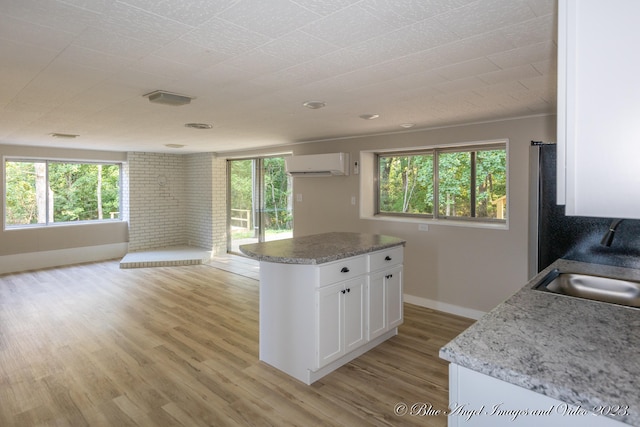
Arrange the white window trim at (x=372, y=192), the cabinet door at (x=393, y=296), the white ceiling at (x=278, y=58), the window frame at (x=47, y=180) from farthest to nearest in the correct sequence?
the window frame at (x=47, y=180)
the white window trim at (x=372, y=192)
the cabinet door at (x=393, y=296)
the white ceiling at (x=278, y=58)

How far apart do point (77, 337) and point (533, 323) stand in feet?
12.5

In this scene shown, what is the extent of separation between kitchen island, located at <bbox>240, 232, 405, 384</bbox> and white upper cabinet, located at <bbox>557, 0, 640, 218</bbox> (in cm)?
176

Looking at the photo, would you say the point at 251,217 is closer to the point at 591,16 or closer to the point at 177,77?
the point at 177,77

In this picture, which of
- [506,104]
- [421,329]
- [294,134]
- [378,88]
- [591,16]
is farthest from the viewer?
[294,134]

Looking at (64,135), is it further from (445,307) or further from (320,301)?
(445,307)

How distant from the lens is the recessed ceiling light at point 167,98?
8.80 feet

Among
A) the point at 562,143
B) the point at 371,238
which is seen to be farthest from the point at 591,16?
the point at 371,238

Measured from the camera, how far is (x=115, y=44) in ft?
5.83

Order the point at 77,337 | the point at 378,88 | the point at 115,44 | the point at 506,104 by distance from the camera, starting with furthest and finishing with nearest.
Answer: the point at 77,337 < the point at 506,104 < the point at 378,88 < the point at 115,44

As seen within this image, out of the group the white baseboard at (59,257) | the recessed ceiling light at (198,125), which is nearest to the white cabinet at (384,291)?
the recessed ceiling light at (198,125)

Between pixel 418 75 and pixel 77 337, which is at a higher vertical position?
pixel 418 75

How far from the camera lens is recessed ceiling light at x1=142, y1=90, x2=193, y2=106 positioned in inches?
106

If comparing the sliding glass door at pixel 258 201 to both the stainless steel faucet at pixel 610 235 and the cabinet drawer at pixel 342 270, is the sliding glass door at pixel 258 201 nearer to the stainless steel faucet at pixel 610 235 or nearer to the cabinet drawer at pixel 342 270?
the cabinet drawer at pixel 342 270

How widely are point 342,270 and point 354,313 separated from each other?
411mm
